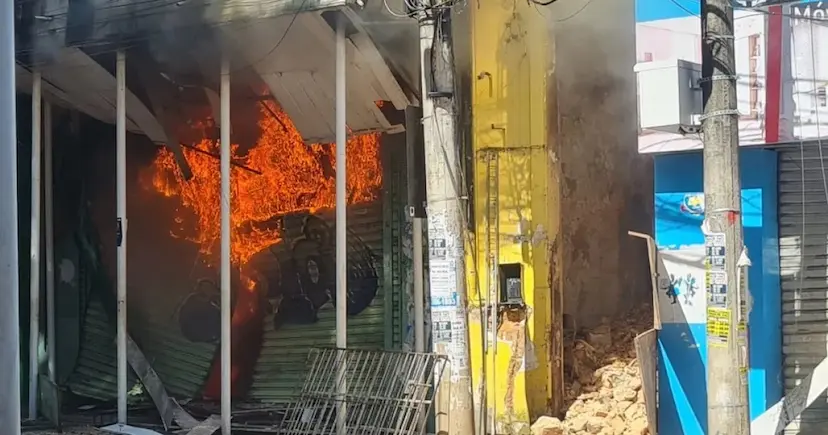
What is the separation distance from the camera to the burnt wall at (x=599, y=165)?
10086 millimetres

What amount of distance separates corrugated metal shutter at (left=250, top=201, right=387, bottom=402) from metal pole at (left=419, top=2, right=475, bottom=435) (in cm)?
374

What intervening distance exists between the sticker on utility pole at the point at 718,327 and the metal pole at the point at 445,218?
1.93 meters

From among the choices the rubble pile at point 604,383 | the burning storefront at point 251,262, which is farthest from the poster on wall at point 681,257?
the burning storefront at point 251,262

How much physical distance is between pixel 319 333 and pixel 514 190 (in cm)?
357

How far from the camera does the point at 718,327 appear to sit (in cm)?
634

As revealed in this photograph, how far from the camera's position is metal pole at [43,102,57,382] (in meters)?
11.8

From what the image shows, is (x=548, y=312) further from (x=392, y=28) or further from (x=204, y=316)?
(x=204, y=316)

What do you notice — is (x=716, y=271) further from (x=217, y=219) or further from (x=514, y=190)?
(x=217, y=219)

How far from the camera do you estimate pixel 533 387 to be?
9102 mm

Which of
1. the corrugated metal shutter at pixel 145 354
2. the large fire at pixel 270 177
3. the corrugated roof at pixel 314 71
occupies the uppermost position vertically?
the corrugated roof at pixel 314 71

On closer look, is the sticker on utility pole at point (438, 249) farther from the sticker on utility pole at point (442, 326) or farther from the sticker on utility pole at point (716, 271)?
the sticker on utility pole at point (716, 271)

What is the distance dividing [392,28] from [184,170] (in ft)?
13.1

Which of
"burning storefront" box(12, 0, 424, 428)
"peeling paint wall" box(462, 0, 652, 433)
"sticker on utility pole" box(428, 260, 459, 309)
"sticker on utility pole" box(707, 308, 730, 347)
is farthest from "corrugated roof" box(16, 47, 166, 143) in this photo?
"sticker on utility pole" box(707, 308, 730, 347)

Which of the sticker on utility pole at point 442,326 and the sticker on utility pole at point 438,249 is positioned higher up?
the sticker on utility pole at point 438,249
